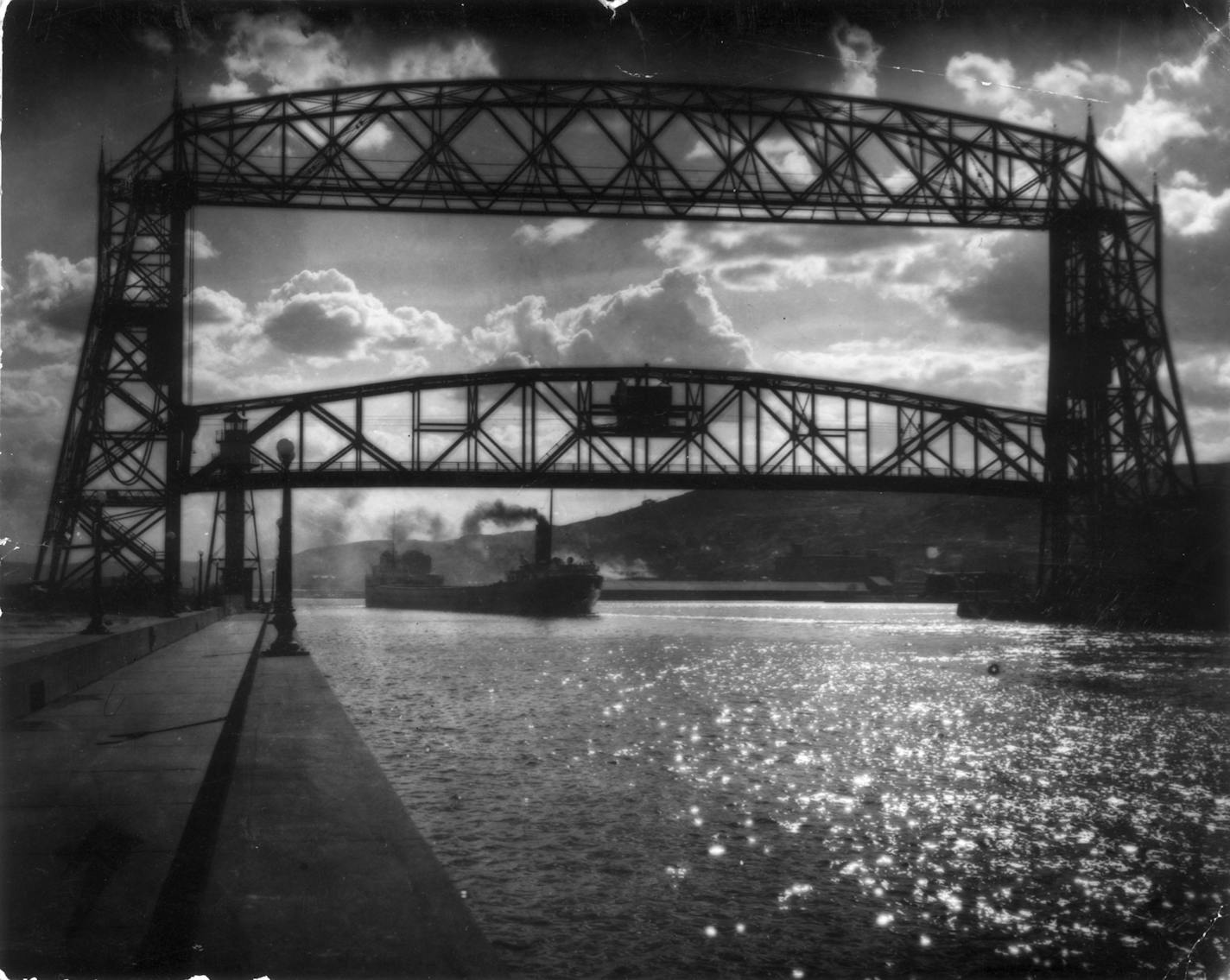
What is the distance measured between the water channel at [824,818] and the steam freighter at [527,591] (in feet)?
166

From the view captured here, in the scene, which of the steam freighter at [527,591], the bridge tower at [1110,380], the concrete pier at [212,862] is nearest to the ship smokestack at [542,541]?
the steam freighter at [527,591]

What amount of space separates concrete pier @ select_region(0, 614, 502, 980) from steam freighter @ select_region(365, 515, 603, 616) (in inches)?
2745

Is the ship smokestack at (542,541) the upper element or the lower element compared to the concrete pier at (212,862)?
upper

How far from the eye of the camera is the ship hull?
81.4 meters

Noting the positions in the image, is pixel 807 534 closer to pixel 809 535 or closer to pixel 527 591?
pixel 809 535

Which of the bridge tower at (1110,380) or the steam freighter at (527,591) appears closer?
the bridge tower at (1110,380)

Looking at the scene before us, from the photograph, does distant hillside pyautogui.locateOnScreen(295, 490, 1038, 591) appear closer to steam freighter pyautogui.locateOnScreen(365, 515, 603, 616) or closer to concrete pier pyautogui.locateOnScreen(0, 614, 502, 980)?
steam freighter pyautogui.locateOnScreen(365, 515, 603, 616)

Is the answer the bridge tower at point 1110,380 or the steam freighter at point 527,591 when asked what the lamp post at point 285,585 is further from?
the steam freighter at point 527,591

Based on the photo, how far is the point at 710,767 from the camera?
53.2ft

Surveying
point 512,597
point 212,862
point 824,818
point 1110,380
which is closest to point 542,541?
point 512,597

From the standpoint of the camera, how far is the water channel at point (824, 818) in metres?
8.55

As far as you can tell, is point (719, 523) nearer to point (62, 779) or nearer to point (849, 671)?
point (849, 671)

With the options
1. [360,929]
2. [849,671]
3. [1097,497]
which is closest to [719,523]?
[1097,497]

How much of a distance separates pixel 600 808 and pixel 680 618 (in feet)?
208
